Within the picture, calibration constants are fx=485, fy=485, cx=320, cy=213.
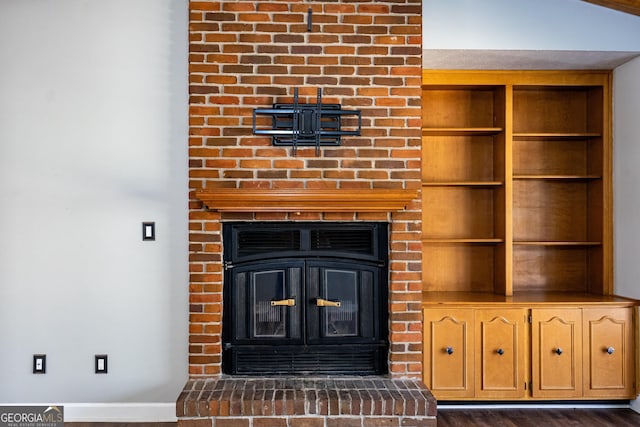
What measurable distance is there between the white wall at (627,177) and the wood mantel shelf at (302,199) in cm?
161

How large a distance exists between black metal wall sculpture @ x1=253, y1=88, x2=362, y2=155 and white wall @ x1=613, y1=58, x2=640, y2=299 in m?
1.91

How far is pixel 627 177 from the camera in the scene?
3.33 m

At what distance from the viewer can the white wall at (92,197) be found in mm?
3031

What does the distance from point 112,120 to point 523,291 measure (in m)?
3.11

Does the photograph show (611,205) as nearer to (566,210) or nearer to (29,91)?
(566,210)

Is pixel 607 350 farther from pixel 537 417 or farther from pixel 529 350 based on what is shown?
pixel 537 417

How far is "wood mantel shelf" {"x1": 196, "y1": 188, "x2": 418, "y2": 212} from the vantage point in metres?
2.82

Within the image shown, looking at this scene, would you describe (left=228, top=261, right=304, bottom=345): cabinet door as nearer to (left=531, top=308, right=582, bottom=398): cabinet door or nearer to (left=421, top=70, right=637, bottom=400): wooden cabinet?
(left=421, top=70, right=637, bottom=400): wooden cabinet

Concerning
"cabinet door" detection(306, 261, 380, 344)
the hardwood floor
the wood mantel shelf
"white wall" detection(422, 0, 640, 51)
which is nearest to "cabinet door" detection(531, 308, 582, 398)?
the hardwood floor

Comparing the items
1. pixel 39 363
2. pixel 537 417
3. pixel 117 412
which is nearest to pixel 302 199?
pixel 117 412

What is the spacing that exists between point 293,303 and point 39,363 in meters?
1.63

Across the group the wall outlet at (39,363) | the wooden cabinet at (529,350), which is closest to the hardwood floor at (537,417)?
the wooden cabinet at (529,350)

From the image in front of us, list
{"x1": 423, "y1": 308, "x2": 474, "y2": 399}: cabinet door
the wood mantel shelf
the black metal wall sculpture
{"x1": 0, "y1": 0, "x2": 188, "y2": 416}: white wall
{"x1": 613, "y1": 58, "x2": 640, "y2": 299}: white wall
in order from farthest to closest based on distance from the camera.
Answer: {"x1": 613, "y1": 58, "x2": 640, "y2": 299}: white wall
{"x1": 423, "y1": 308, "x2": 474, "y2": 399}: cabinet door
{"x1": 0, "y1": 0, "x2": 188, "y2": 416}: white wall
the black metal wall sculpture
the wood mantel shelf

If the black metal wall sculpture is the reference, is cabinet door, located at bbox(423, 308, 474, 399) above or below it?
below
